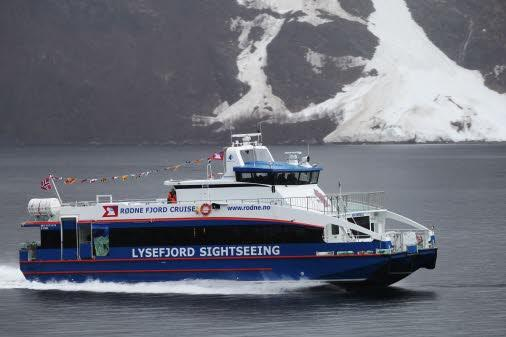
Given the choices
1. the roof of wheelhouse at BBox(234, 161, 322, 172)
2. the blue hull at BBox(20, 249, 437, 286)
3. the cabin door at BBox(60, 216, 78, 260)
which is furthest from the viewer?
the cabin door at BBox(60, 216, 78, 260)

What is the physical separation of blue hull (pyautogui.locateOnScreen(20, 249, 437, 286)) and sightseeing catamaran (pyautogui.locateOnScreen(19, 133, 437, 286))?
0.04 m

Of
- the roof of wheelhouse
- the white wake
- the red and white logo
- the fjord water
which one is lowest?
the fjord water

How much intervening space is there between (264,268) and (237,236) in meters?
1.80

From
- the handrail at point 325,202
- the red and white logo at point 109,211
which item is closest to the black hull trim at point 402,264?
the handrail at point 325,202

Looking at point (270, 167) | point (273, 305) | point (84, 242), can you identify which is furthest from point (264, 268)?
point (84, 242)

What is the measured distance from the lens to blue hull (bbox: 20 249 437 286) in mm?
49281

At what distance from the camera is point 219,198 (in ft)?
169

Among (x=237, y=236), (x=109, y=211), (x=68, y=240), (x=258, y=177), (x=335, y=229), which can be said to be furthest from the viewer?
(x=68, y=240)

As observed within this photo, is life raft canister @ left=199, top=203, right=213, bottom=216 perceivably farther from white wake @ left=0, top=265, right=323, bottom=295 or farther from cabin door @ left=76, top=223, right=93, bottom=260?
cabin door @ left=76, top=223, right=93, bottom=260

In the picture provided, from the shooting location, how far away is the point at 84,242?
5181 cm

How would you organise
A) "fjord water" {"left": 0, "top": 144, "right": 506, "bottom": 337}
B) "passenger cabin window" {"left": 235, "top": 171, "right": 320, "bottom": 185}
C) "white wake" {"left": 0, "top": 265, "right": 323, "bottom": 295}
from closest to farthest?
"fjord water" {"left": 0, "top": 144, "right": 506, "bottom": 337} < "white wake" {"left": 0, "top": 265, "right": 323, "bottom": 295} < "passenger cabin window" {"left": 235, "top": 171, "right": 320, "bottom": 185}

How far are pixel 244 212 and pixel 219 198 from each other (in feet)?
6.33

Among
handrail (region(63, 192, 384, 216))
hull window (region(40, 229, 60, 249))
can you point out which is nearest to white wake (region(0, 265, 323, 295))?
hull window (region(40, 229, 60, 249))

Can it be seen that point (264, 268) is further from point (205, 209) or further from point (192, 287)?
point (205, 209)
